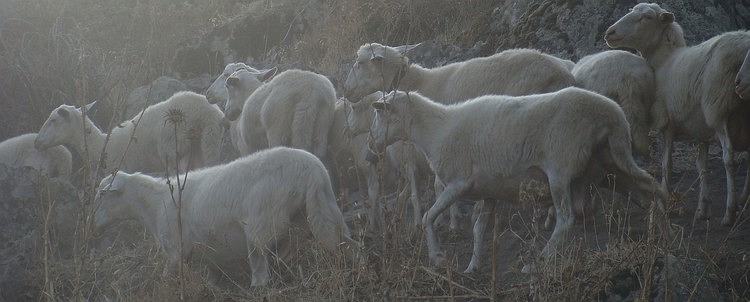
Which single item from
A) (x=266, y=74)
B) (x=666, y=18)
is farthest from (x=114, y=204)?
(x=666, y=18)

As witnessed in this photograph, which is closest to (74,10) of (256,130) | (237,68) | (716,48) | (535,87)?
(237,68)

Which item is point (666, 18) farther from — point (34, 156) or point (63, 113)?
point (34, 156)

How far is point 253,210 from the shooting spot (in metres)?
7.86

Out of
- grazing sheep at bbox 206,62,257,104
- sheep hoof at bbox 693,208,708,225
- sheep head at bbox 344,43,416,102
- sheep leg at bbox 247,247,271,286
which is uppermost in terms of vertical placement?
sheep head at bbox 344,43,416,102

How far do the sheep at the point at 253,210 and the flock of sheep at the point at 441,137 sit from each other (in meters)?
0.01

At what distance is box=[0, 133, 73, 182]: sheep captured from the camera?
474 inches

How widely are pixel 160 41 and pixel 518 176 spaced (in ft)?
34.1

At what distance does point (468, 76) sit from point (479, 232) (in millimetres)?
2299

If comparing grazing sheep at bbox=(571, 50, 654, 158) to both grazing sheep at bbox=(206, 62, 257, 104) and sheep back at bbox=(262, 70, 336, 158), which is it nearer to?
sheep back at bbox=(262, 70, 336, 158)

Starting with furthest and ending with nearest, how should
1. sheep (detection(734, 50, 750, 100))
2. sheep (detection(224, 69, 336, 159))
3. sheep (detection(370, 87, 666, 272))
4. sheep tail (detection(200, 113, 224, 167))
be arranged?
1. sheep tail (detection(200, 113, 224, 167))
2. sheep (detection(224, 69, 336, 159))
3. sheep (detection(734, 50, 750, 100))
4. sheep (detection(370, 87, 666, 272))

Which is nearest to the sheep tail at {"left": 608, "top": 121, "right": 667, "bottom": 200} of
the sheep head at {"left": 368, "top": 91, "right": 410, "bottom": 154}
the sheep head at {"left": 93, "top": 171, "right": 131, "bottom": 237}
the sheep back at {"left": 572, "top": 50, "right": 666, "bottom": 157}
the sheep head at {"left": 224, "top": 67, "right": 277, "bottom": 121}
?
the sheep back at {"left": 572, "top": 50, "right": 666, "bottom": 157}

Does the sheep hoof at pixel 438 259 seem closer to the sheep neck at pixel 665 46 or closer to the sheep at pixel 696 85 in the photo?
the sheep at pixel 696 85

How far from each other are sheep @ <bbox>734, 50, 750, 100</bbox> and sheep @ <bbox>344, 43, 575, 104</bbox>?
4.99ft

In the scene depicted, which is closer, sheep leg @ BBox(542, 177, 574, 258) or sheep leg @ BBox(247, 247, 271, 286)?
sheep leg @ BBox(542, 177, 574, 258)
